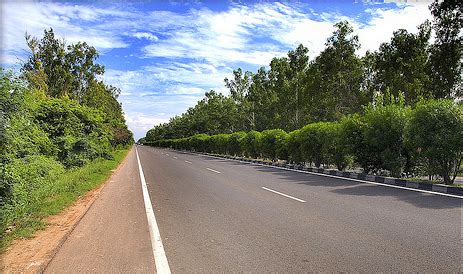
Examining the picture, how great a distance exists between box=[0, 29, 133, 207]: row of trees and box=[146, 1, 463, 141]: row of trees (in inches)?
610

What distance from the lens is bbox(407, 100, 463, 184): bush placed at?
10594mm

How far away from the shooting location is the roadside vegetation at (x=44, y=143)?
7137 mm

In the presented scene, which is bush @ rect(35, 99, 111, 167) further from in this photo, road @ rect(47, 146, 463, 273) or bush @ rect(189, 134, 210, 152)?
bush @ rect(189, 134, 210, 152)

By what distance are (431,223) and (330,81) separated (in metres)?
25.1

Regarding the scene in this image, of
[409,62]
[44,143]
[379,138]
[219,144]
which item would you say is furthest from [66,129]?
[219,144]

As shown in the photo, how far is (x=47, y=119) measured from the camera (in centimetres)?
1834

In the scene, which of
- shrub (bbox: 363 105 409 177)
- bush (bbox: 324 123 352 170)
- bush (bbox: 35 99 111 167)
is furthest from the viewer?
bush (bbox: 35 99 111 167)

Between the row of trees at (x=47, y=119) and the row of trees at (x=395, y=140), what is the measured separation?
11.9 meters

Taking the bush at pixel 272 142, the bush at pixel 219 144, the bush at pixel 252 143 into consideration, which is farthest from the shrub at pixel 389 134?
the bush at pixel 219 144

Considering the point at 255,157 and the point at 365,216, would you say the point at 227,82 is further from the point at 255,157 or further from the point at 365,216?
the point at 365,216

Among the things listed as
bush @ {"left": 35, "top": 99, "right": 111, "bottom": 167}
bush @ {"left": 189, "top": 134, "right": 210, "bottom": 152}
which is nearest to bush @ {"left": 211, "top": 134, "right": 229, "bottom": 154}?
bush @ {"left": 189, "top": 134, "right": 210, "bottom": 152}

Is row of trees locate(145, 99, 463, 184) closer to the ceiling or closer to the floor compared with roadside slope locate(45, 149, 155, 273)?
closer to the ceiling

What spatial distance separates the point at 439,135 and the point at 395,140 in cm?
304

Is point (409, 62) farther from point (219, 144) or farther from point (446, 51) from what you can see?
point (219, 144)
